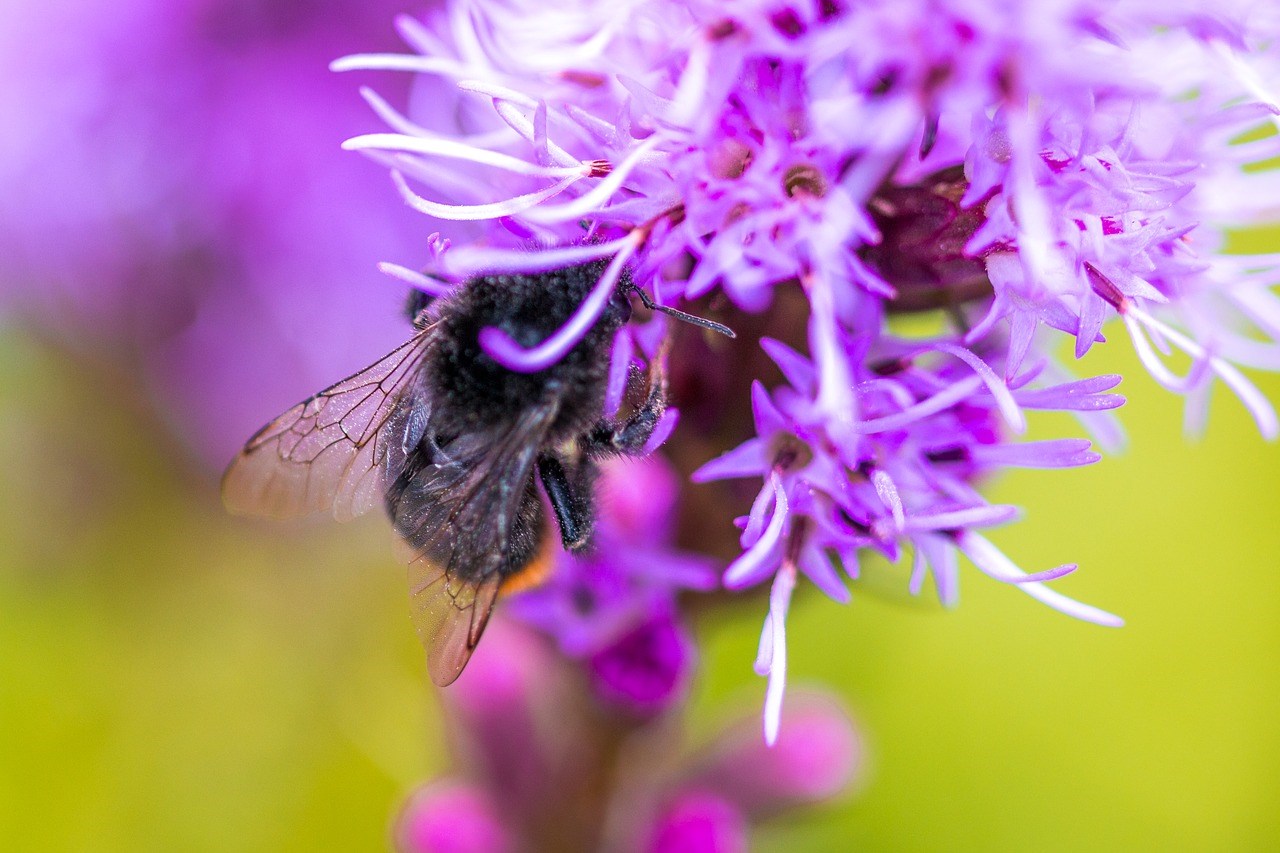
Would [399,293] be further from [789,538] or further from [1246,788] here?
[1246,788]

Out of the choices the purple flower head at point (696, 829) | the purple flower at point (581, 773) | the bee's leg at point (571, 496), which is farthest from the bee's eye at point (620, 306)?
the purple flower head at point (696, 829)

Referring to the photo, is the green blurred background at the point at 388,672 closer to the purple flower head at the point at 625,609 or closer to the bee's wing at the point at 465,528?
the purple flower head at the point at 625,609

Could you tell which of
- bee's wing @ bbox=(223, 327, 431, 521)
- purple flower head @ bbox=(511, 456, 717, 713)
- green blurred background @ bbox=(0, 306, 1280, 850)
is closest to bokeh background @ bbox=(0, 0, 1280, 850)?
green blurred background @ bbox=(0, 306, 1280, 850)

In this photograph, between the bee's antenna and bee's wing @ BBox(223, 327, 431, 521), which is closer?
the bee's antenna

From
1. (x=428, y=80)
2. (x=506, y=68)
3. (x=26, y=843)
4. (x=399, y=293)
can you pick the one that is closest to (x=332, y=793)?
(x=26, y=843)

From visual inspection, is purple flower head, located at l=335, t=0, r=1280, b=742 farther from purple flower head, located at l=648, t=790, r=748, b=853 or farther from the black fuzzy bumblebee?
purple flower head, located at l=648, t=790, r=748, b=853

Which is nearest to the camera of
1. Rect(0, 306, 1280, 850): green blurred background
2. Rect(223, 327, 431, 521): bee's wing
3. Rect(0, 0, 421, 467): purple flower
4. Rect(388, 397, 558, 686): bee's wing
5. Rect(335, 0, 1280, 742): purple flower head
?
Rect(335, 0, 1280, 742): purple flower head
